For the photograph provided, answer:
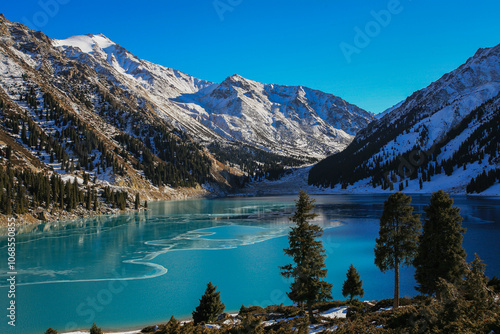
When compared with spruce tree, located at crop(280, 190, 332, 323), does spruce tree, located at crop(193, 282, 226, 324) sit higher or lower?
lower

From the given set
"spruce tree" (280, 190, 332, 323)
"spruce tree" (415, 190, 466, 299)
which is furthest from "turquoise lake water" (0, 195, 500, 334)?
"spruce tree" (280, 190, 332, 323)

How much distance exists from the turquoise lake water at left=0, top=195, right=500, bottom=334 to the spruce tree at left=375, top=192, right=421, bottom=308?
8178 mm

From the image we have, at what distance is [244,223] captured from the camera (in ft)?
282

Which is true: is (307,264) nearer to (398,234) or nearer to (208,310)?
(398,234)

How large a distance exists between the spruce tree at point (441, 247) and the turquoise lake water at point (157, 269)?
Answer: 8.65 m

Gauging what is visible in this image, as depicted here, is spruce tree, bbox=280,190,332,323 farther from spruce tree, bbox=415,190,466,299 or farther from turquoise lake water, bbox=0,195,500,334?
turquoise lake water, bbox=0,195,500,334

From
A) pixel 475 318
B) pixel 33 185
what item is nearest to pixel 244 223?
pixel 33 185

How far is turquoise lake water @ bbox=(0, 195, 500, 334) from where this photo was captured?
30.3m

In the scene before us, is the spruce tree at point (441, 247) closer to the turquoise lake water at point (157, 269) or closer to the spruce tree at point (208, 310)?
the turquoise lake water at point (157, 269)

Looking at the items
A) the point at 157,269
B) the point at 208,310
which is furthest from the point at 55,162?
the point at 208,310

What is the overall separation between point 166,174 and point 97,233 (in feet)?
428

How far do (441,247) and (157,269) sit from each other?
3294 centimetres

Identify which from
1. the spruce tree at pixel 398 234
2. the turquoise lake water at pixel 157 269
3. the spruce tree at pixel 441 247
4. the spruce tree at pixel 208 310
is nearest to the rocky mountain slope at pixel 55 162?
the turquoise lake water at pixel 157 269

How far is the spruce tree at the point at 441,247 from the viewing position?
24.6 meters
